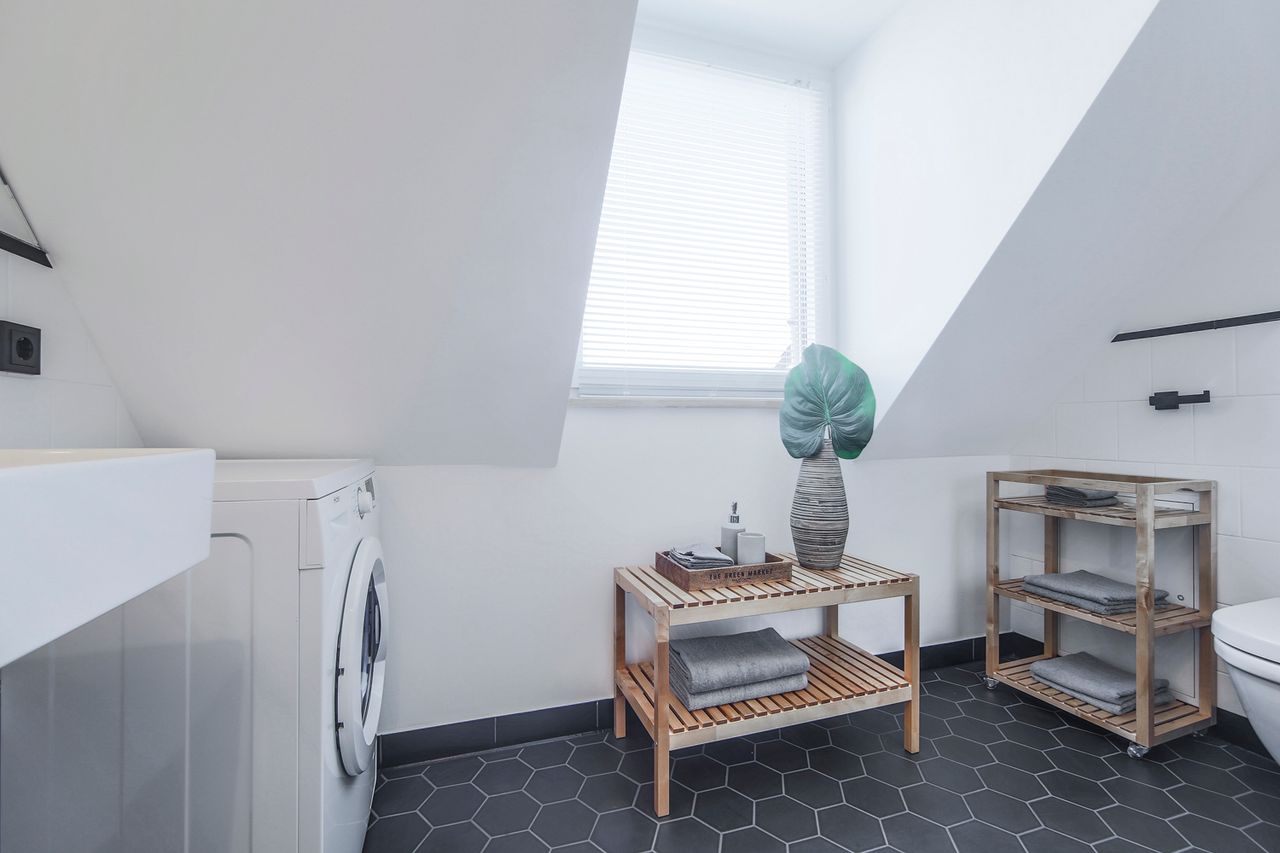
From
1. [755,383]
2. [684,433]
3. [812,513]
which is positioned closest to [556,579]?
[684,433]

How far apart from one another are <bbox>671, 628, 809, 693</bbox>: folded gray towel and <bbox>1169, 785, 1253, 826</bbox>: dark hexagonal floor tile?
3.23 ft

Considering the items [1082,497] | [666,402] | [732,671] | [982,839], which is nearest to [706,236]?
[666,402]

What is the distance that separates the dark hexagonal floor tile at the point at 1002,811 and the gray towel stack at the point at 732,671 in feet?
1.63

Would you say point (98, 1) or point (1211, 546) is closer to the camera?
point (98, 1)

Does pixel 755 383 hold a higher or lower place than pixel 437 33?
lower

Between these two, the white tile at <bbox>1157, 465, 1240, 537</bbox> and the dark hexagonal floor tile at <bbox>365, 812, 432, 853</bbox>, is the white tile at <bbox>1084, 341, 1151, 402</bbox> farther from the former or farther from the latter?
the dark hexagonal floor tile at <bbox>365, 812, 432, 853</bbox>

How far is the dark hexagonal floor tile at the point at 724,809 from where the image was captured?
1.48 metres

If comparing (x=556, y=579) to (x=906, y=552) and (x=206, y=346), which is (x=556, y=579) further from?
(x=906, y=552)

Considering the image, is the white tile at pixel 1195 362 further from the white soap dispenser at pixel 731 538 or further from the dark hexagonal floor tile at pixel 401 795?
the dark hexagonal floor tile at pixel 401 795

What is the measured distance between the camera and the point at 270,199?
44.9 inches

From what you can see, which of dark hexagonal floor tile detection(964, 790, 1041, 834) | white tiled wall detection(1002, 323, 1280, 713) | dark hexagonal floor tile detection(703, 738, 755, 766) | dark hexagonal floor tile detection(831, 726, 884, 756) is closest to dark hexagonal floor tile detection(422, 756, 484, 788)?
dark hexagonal floor tile detection(703, 738, 755, 766)

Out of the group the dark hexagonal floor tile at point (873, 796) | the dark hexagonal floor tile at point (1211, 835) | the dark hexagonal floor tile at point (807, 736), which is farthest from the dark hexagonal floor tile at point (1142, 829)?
the dark hexagonal floor tile at point (807, 736)

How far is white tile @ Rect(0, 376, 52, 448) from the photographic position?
1.05 m

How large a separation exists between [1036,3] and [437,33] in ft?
5.03
